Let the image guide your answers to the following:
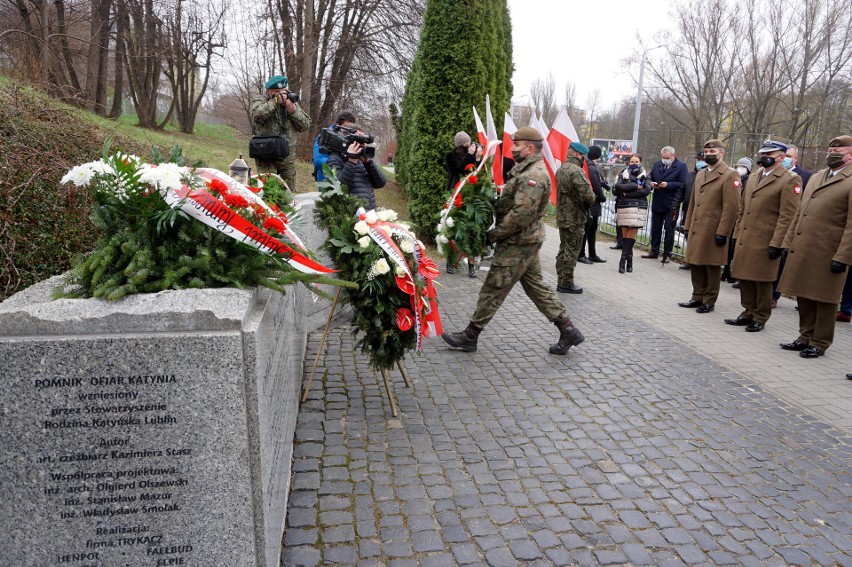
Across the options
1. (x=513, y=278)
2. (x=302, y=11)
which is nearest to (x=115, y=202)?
(x=513, y=278)

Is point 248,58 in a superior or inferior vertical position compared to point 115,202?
superior

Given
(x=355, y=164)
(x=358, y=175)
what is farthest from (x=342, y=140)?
(x=358, y=175)

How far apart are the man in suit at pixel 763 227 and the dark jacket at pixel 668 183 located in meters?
4.48

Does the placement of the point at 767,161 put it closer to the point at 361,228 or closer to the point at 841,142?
the point at 841,142

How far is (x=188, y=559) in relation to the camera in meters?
2.53

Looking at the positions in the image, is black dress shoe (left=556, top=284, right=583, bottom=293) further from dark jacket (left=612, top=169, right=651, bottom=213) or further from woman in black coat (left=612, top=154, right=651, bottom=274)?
dark jacket (left=612, top=169, right=651, bottom=213)

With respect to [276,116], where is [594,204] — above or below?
below

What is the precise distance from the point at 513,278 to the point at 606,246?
367 inches

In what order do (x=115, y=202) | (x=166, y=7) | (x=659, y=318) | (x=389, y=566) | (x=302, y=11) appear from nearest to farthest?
(x=115, y=202) → (x=389, y=566) → (x=659, y=318) → (x=166, y=7) → (x=302, y=11)

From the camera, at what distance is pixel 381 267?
4.30 meters

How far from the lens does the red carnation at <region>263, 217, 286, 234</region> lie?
10.3ft

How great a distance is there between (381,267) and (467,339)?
224cm

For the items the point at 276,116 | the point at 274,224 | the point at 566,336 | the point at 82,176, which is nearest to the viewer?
the point at 82,176

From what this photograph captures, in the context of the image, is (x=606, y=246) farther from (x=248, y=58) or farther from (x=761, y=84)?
(x=761, y=84)
